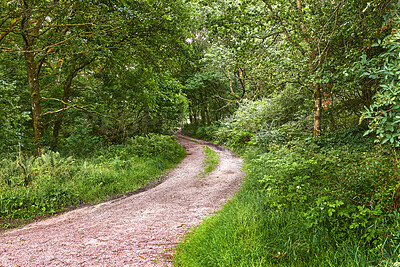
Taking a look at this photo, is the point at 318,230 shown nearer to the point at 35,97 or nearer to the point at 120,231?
the point at 120,231

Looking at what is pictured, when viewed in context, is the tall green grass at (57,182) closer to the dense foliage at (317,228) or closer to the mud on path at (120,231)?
the mud on path at (120,231)

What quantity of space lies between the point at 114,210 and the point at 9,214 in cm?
252

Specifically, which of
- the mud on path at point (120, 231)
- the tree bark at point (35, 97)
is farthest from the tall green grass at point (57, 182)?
the tree bark at point (35, 97)

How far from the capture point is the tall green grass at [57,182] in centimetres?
544

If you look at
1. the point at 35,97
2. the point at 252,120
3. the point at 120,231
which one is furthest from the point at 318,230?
the point at 35,97

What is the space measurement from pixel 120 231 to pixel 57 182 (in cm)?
361

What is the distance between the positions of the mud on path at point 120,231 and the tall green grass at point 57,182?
26.2 inches

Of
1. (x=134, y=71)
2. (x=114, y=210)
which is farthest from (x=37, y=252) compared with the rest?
(x=134, y=71)

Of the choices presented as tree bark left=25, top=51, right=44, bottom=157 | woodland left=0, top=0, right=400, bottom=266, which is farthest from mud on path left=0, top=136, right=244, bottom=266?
tree bark left=25, top=51, right=44, bottom=157

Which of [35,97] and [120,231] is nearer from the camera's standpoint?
[120,231]

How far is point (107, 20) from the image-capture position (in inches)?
241

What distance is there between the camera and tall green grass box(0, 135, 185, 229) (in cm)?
544

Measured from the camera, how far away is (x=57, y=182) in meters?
6.35

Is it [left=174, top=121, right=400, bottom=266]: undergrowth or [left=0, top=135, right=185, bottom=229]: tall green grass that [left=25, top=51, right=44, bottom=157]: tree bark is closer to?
[left=0, top=135, right=185, bottom=229]: tall green grass
